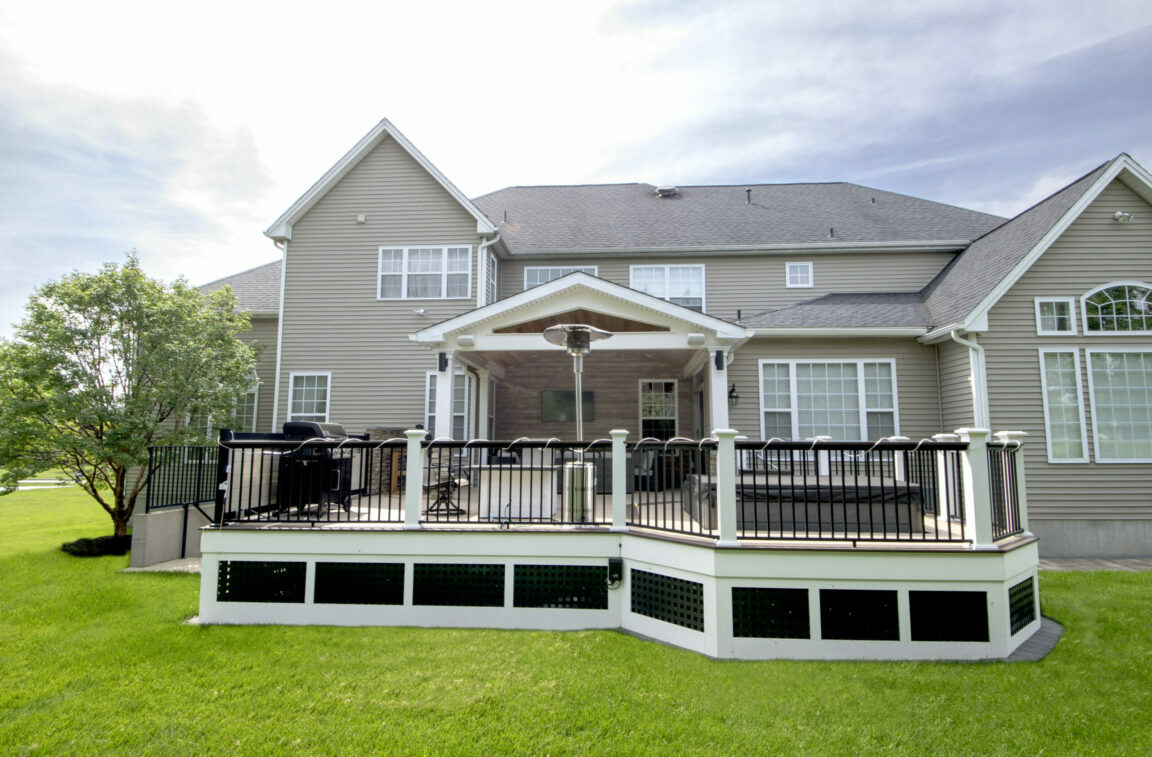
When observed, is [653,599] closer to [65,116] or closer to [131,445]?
[131,445]

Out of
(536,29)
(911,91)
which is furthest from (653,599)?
(911,91)

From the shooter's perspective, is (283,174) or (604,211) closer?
(283,174)

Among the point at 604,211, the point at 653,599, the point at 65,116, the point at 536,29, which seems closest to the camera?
the point at 653,599

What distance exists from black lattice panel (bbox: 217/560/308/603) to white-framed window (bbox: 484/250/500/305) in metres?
7.50

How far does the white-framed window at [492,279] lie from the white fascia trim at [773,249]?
512 mm

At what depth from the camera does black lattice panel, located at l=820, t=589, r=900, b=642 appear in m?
4.81

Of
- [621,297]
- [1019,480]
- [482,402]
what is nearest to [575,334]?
[621,297]

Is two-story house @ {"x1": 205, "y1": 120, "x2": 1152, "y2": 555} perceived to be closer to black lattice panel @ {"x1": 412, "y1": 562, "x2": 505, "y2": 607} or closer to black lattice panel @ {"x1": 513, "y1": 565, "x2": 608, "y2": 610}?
black lattice panel @ {"x1": 412, "y1": 562, "x2": 505, "y2": 607}

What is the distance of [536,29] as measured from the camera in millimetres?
7883

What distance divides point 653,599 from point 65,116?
44.0 ft


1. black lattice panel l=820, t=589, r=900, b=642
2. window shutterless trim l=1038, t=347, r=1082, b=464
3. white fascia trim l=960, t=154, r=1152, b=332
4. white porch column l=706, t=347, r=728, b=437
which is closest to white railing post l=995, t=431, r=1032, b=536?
black lattice panel l=820, t=589, r=900, b=642

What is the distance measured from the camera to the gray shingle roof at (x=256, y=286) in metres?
13.7

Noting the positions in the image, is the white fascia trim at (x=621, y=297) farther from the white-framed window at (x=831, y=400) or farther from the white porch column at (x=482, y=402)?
the white porch column at (x=482, y=402)

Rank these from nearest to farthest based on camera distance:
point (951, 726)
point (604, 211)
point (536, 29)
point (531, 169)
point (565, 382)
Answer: point (951, 726) < point (536, 29) < point (565, 382) < point (604, 211) < point (531, 169)
